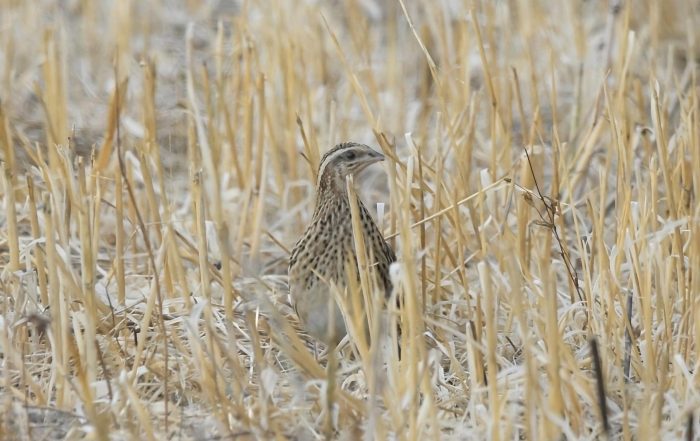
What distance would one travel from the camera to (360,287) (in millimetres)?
4027

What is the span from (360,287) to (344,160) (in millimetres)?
519

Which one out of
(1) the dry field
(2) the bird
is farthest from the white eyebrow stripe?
(1) the dry field

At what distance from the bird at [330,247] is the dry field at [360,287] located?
93 mm

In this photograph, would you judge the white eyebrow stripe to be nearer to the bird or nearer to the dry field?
the bird

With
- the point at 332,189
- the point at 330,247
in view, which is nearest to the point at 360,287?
the point at 330,247

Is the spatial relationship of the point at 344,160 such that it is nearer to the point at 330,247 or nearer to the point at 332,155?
the point at 332,155

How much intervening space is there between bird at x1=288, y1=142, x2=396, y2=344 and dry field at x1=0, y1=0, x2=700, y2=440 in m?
0.09

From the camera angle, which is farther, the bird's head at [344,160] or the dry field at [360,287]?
the bird's head at [344,160]

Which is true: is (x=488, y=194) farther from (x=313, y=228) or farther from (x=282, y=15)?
(x=282, y=15)

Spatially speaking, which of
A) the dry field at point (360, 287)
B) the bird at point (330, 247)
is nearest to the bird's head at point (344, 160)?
the bird at point (330, 247)

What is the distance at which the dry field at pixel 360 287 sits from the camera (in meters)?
3.19

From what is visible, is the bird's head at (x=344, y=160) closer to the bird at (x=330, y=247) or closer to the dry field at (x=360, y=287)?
the bird at (x=330, y=247)

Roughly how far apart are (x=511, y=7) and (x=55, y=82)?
3320 millimetres

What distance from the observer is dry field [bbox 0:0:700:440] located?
3.19 metres
